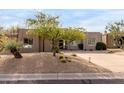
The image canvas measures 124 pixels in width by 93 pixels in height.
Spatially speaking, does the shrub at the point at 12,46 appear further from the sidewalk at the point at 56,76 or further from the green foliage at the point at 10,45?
the sidewalk at the point at 56,76

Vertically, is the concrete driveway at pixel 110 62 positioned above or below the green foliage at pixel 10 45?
below

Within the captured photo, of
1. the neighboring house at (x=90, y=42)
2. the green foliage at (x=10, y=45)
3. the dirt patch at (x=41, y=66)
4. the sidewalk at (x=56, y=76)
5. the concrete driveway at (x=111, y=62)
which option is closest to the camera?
the sidewalk at (x=56, y=76)

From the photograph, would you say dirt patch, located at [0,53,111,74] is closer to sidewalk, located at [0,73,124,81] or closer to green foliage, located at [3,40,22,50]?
green foliage, located at [3,40,22,50]

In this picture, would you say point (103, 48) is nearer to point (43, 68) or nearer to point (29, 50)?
point (29, 50)

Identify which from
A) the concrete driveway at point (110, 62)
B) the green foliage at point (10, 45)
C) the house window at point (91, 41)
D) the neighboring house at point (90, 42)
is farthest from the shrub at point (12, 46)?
the house window at point (91, 41)

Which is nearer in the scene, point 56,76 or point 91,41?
point 56,76

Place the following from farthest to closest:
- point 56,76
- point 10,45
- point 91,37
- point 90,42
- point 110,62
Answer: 1. point 91,37
2. point 90,42
3. point 110,62
4. point 10,45
5. point 56,76

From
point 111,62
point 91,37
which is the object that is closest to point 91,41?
Answer: point 91,37

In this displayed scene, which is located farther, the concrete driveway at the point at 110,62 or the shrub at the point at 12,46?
the shrub at the point at 12,46

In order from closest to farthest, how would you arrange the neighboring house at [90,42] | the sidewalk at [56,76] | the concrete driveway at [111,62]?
the sidewalk at [56,76] → the concrete driveway at [111,62] → the neighboring house at [90,42]

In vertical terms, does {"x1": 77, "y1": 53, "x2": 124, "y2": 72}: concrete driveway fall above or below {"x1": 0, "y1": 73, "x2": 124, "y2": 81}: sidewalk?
below

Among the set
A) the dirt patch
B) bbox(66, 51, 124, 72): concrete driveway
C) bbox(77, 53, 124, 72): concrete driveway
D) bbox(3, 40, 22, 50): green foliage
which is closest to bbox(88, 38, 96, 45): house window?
bbox(66, 51, 124, 72): concrete driveway

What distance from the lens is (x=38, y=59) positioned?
21359mm

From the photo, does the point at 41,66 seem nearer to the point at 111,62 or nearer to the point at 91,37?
the point at 111,62
